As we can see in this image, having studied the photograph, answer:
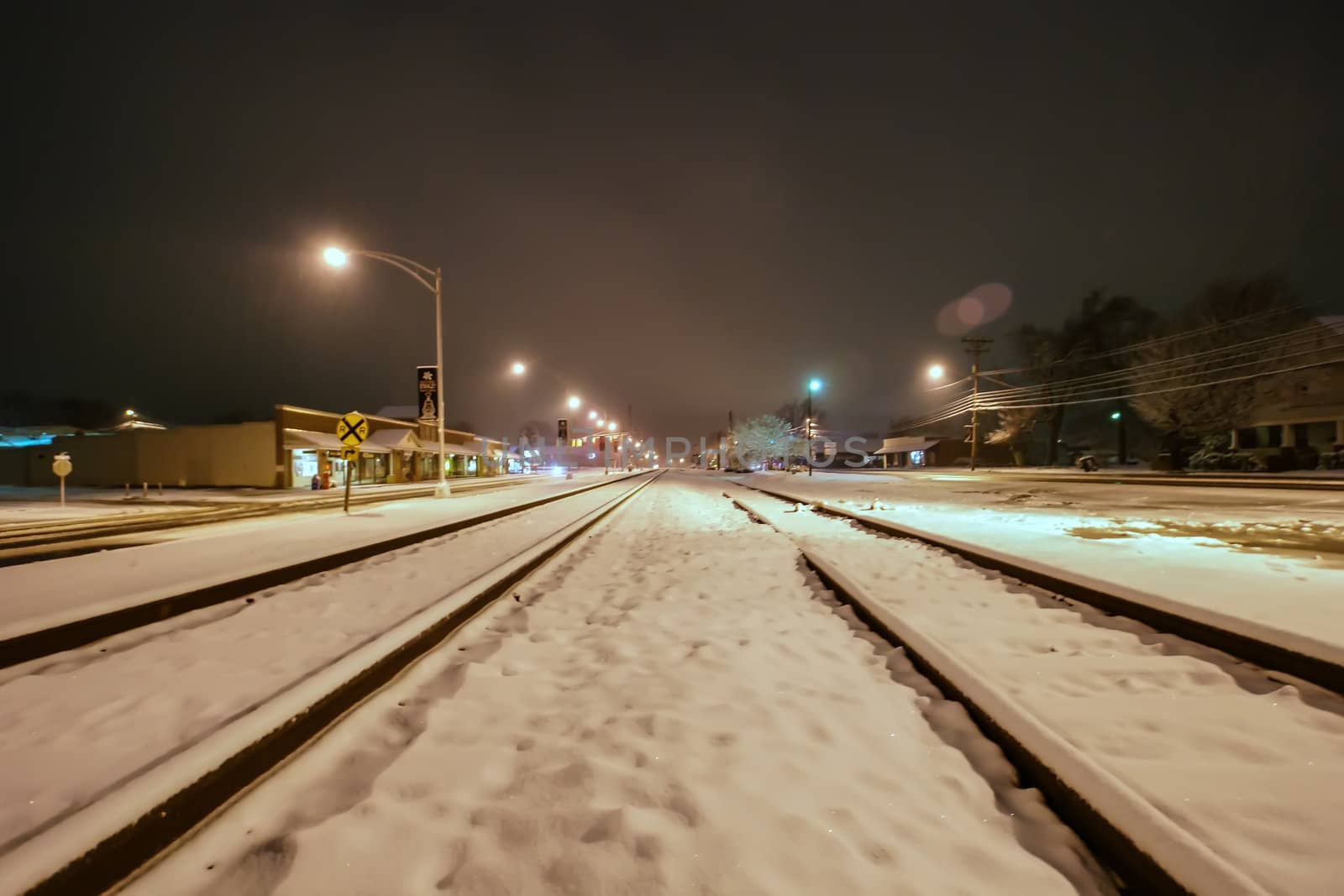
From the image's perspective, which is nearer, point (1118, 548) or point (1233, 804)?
point (1233, 804)

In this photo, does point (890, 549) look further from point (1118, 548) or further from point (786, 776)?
point (786, 776)

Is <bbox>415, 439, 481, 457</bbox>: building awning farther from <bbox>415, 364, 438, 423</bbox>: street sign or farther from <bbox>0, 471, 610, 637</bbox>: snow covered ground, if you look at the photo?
<bbox>0, 471, 610, 637</bbox>: snow covered ground

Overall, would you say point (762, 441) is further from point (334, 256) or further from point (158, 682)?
point (158, 682)

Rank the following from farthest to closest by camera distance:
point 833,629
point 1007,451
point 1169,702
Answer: point 1007,451, point 833,629, point 1169,702

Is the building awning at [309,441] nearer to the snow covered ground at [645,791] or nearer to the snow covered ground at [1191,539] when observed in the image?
the snow covered ground at [1191,539]

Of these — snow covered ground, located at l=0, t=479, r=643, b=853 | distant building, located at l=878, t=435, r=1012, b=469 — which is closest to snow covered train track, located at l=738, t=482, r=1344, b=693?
snow covered ground, located at l=0, t=479, r=643, b=853

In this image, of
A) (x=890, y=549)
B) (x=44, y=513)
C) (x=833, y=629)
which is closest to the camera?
(x=833, y=629)

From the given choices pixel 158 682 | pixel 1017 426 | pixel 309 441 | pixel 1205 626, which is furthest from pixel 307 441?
pixel 1017 426

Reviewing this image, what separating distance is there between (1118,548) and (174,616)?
11328mm

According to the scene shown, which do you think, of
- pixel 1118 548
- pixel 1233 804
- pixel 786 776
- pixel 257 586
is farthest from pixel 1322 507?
pixel 257 586

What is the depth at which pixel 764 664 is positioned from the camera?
156 inches

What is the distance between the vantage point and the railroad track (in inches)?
372

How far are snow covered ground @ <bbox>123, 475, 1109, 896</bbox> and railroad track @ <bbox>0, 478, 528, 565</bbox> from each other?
975 centimetres

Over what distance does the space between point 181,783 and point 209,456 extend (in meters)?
45.8
